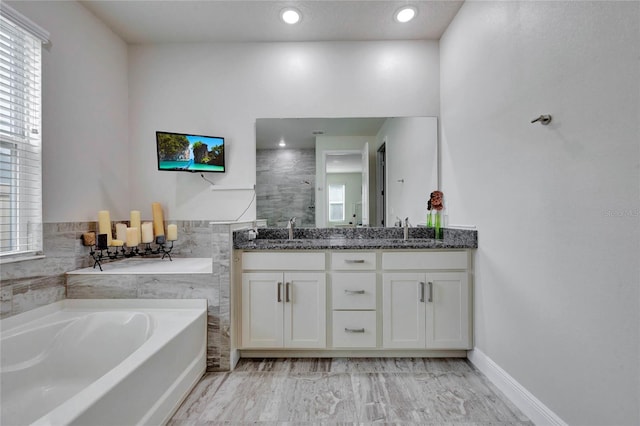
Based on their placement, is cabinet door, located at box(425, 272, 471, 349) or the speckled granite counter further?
the speckled granite counter

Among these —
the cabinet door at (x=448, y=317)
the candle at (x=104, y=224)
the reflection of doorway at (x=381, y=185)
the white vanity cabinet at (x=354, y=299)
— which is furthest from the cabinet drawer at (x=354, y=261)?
the candle at (x=104, y=224)

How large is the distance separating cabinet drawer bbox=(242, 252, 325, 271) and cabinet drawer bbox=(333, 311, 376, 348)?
39 centimetres

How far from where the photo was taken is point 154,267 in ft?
6.81

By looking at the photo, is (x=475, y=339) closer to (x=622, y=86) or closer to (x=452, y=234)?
(x=452, y=234)

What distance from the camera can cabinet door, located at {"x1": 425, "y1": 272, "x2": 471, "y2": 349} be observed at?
200 cm

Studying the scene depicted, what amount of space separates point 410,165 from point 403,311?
4.16 ft

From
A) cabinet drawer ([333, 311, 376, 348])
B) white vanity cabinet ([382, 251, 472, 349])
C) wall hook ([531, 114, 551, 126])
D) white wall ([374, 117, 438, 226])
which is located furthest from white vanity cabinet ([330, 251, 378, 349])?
wall hook ([531, 114, 551, 126])

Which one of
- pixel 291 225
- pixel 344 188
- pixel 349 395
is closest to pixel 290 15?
pixel 344 188

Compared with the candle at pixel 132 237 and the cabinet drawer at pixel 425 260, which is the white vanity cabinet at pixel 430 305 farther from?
the candle at pixel 132 237

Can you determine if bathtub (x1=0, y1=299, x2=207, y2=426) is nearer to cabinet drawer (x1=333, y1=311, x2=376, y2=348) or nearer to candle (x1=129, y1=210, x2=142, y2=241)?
candle (x1=129, y1=210, x2=142, y2=241)

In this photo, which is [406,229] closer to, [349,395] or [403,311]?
[403,311]

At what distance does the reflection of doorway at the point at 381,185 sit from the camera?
8.24 feet

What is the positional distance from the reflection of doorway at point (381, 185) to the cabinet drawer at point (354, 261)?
55 cm

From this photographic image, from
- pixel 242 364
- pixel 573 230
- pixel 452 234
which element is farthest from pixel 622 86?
pixel 242 364
